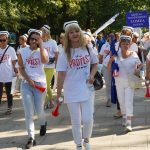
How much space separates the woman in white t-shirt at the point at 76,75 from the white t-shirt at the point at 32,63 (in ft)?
4.14

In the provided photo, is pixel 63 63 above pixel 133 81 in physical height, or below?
above

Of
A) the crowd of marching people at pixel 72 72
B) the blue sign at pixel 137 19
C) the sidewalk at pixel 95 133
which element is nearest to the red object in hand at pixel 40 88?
the crowd of marching people at pixel 72 72

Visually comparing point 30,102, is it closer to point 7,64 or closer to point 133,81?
point 133,81

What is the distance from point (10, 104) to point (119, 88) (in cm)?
299

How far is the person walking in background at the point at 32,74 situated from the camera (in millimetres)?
6840

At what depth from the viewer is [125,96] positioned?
25.1 ft

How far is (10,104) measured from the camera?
973cm

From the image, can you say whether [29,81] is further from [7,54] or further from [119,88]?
[7,54]

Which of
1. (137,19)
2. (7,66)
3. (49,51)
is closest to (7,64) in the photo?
(7,66)

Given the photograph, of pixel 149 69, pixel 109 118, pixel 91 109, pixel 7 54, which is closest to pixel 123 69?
pixel 149 69

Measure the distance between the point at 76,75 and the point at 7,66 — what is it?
4003 millimetres

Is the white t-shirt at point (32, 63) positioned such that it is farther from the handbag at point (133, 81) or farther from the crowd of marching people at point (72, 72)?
the handbag at point (133, 81)

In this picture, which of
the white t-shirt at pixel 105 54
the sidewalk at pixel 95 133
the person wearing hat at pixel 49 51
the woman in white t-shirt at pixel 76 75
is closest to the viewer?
the woman in white t-shirt at pixel 76 75

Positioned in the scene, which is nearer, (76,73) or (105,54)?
(76,73)
